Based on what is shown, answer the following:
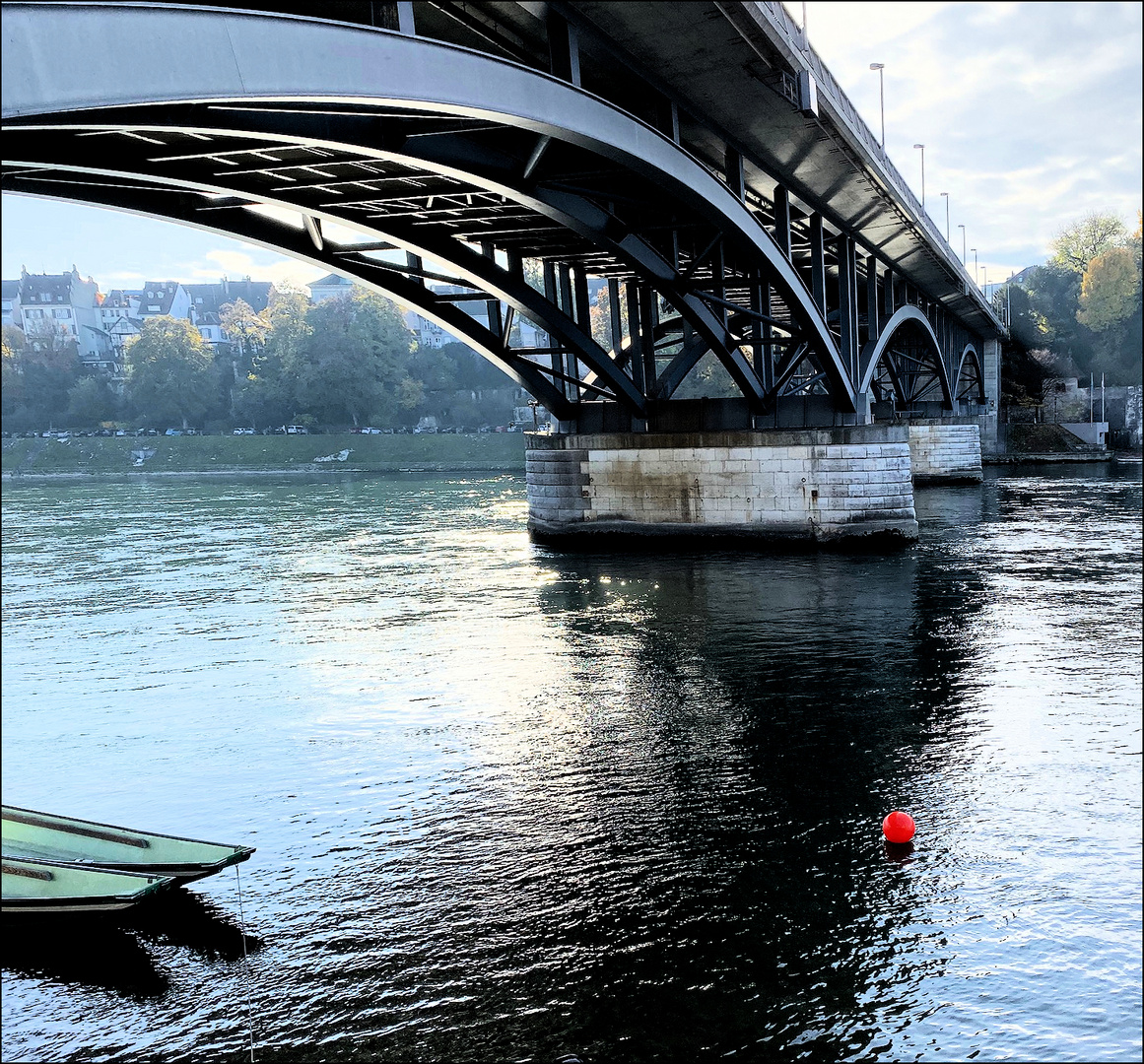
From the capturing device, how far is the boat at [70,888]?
23.1 feet

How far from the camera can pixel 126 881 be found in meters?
7.11

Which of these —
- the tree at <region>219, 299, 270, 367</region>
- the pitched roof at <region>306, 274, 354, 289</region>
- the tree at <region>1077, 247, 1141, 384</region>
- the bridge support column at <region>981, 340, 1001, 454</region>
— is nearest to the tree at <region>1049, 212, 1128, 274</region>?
the tree at <region>1077, 247, 1141, 384</region>

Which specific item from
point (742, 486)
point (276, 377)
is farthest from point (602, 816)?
point (276, 377)

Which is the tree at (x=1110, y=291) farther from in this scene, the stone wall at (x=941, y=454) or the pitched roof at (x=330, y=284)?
the pitched roof at (x=330, y=284)

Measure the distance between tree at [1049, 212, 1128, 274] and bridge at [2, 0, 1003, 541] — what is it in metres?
66.1

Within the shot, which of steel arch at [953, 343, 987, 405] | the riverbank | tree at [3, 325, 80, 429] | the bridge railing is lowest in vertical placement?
the riverbank

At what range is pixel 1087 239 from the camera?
95.3 meters

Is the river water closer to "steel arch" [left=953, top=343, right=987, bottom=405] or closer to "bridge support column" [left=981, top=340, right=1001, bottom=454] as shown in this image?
"steel arch" [left=953, top=343, right=987, bottom=405]

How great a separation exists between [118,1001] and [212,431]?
85676 millimetres

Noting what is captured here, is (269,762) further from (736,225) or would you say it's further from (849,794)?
(736,225)

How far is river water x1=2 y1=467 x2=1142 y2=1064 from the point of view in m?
6.16

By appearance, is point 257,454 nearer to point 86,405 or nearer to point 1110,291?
point 86,405

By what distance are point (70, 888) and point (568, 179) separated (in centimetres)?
1217

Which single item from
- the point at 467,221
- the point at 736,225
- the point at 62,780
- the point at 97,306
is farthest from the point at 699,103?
the point at 97,306
